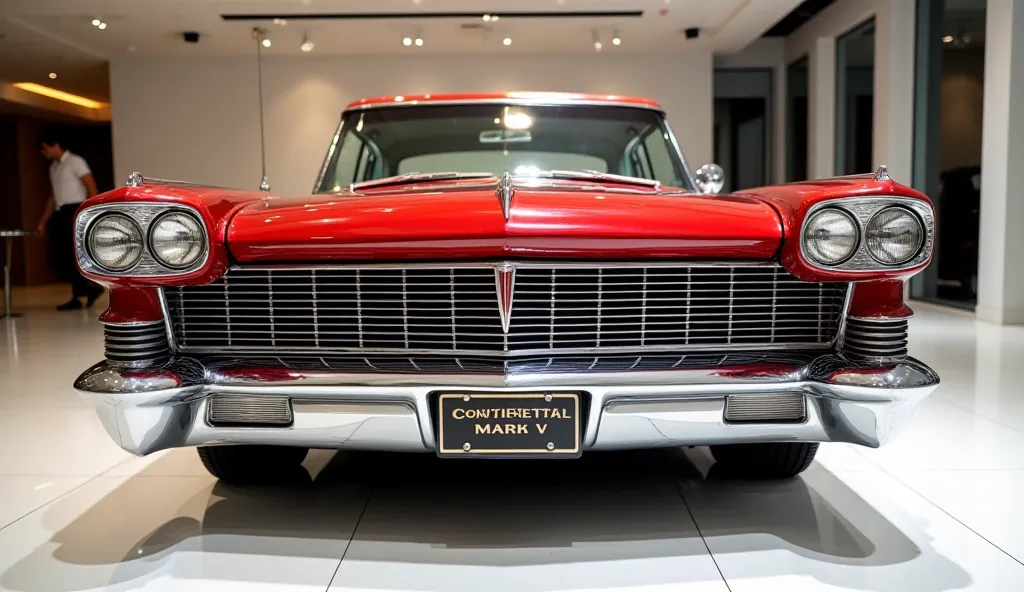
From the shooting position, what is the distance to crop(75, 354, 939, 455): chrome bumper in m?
1.81

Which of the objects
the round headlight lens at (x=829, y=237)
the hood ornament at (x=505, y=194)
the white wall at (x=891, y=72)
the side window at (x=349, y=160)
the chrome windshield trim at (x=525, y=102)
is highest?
the white wall at (x=891, y=72)

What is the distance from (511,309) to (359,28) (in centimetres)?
838

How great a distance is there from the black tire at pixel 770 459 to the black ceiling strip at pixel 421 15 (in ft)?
24.1

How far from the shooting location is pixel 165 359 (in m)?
1.94

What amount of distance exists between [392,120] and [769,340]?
1.76 m

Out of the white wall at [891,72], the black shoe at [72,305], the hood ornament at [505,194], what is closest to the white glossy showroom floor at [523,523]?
the hood ornament at [505,194]

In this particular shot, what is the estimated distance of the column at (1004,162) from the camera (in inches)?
253

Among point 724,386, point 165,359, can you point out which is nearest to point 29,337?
point 165,359

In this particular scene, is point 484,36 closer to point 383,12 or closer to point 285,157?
point 383,12

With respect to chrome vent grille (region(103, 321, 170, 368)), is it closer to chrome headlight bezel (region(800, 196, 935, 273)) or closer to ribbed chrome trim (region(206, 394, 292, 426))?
ribbed chrome trim (region(206, 394, 292, 426))

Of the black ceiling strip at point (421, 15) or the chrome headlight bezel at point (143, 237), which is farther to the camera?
the black ceiling strip at point (421, 15)

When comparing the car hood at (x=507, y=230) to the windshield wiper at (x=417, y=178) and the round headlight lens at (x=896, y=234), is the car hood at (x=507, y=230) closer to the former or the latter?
the round headlight lens at (x=896, y=234)

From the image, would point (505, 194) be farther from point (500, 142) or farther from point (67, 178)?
point (67, 178)

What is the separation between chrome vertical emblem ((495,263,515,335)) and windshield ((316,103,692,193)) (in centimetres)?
119
